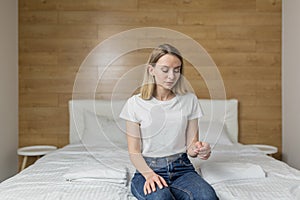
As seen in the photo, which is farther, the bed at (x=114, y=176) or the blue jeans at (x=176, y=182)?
the bed at (x=114, y=176)

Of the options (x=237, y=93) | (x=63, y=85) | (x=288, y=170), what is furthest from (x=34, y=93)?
(x=288, y=170)

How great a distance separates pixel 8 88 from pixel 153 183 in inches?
80.5

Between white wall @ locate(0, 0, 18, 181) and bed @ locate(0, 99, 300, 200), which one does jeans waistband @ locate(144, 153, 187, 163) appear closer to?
bed @ locate(0, 99, 300, 200)

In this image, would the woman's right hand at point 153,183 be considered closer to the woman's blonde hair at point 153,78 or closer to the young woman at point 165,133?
the young woman at point 165,133

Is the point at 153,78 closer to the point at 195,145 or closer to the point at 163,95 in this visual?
the point at 163,95

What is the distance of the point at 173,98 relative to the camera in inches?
59.6

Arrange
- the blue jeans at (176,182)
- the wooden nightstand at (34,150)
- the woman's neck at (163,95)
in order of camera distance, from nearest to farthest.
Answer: the blue jeans at (176,182), the woman's neck at (163,95), the wooden nightstand at (34,150)

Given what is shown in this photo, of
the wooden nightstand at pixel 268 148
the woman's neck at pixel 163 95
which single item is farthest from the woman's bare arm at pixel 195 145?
the wooden nightstand at pixel 268 148

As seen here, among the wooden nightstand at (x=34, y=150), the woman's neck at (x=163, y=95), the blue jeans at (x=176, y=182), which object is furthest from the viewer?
the wooden nightstand at (x=34, y=150)

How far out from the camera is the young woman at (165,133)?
4.66 feet

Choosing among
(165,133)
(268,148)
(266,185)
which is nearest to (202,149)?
(165,133)

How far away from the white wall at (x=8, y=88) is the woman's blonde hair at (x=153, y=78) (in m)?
1.80

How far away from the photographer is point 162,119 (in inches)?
57.3

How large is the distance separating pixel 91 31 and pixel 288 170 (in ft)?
6.61
